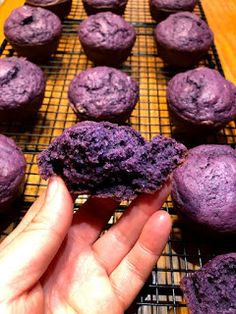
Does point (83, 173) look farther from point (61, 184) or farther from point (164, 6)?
point (164, 6)

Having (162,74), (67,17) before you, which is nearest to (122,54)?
(162,74)

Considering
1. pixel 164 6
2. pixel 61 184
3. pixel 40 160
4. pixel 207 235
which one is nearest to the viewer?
pixel 61 184

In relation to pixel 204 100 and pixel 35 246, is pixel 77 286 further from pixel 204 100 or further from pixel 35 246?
pixel 204 100

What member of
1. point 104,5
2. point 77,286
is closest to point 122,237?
point 77,286

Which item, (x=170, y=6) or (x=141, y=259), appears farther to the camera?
(x=170, y=6)

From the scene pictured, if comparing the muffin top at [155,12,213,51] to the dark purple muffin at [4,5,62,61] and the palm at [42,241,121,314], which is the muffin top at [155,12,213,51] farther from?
the palm at [42,241,121,314]

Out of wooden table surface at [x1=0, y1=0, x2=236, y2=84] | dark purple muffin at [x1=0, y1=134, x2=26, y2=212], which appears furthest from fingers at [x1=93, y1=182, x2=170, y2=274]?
wooden table surface at [x1=0, y1=0, x2=236, y2=84]

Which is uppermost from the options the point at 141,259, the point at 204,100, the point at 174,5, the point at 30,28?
the point at 30,28
